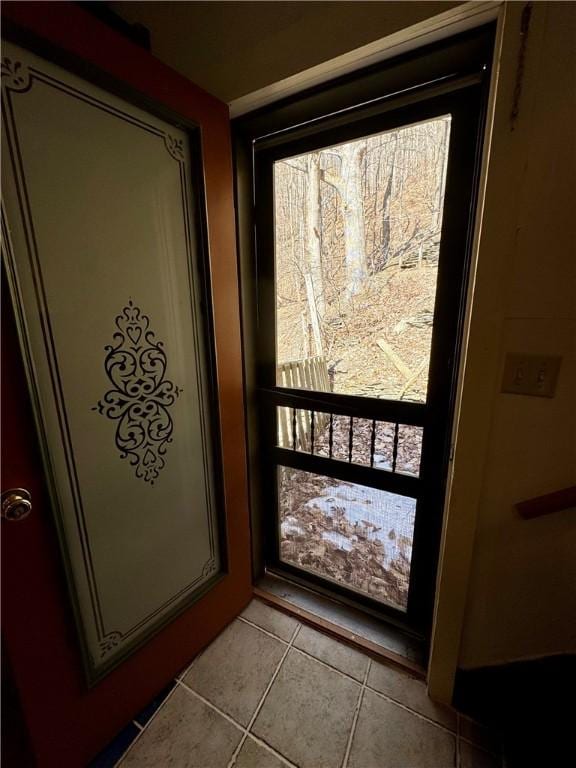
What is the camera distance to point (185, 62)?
3.55 feet

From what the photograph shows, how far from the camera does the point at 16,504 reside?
0.79 meters

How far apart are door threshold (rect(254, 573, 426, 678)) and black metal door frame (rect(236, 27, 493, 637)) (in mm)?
51

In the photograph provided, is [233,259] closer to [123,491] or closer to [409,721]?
[123,491]

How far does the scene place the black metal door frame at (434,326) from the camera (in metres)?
0.99

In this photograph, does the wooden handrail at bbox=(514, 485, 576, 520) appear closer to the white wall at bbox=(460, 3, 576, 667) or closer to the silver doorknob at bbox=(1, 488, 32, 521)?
the white wall at bbox=(460, 3, 576, 667)

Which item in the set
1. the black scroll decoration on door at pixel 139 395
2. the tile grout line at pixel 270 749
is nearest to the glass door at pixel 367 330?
the black scroll decoration on door at pixel 139 395

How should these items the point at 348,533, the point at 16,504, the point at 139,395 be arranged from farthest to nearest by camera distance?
the point at 348,533, the point at 139,395, the point at 16,504

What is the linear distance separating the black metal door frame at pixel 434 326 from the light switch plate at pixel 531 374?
0.23m

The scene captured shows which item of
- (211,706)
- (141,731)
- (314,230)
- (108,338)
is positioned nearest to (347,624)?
(211,706)

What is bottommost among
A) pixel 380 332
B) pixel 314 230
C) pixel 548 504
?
pixel 548 504

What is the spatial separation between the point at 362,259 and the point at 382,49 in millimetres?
595

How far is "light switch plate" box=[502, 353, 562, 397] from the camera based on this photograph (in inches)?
33.2

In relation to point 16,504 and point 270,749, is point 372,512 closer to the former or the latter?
point 270,749

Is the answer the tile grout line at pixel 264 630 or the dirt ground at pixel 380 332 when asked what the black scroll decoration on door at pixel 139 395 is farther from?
the tile grout line at pixel 264 630
